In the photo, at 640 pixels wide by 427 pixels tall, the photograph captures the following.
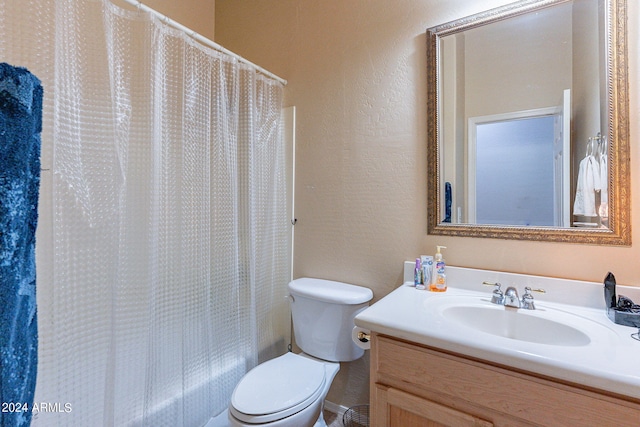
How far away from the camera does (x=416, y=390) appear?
2.95 ft

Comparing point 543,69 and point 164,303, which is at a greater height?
point 543,69

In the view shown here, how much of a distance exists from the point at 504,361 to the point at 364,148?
3.56 ft

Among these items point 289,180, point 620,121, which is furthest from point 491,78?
point 289,180

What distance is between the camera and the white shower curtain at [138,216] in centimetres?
93

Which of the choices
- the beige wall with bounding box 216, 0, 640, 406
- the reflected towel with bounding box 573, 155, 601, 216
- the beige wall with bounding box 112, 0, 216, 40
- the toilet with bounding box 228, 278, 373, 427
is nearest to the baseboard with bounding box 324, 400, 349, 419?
the beige wall with bounding box 216, 0, 640, 406

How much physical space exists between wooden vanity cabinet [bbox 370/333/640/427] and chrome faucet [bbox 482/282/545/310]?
0.38m

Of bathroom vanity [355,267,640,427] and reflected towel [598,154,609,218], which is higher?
reflected towel [598,154,609,218]

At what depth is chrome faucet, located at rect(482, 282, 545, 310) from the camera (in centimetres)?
106

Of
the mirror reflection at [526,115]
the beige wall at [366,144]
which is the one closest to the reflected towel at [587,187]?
the mirror reflection at [526,115]

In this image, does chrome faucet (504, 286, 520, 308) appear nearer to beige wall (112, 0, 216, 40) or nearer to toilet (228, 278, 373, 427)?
toilet (228, 278, 373, 427)

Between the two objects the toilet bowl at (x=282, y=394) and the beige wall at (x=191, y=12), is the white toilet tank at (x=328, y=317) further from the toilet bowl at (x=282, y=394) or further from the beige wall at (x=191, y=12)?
the beige wall at (x=191, y=12)

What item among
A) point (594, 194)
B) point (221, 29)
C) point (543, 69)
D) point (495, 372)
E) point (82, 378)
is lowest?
point (82, 378)

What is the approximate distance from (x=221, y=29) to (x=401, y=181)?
1.76 m

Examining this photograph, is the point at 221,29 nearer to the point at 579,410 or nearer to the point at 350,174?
the point at 350,174
